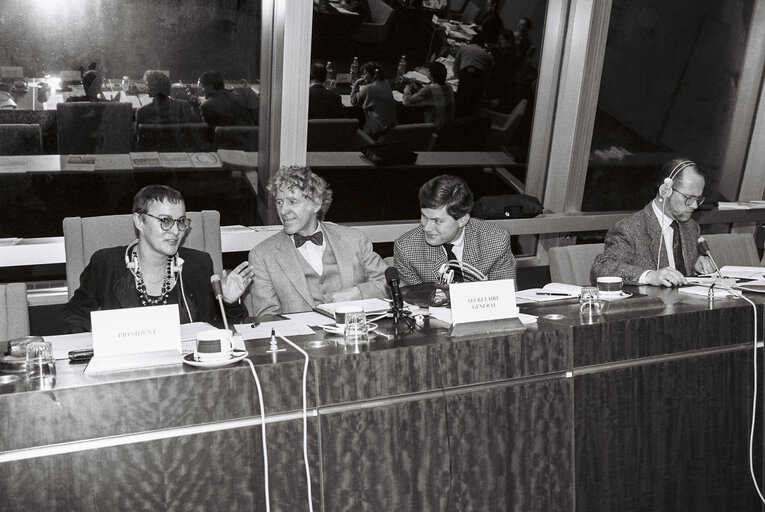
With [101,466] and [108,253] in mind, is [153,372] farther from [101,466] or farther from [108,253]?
[108,253]

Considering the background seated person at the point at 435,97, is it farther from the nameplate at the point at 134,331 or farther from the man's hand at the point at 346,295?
the nameplate at the point at 134,331

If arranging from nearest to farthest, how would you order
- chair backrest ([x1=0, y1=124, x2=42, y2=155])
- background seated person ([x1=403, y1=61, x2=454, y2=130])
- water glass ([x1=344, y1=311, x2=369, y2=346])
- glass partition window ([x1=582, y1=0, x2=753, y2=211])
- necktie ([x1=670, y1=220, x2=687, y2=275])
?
water glass ([x1=344, y1=311, x2=369, y2=346])
necktie ([x1=670, y1=220, x2=687, y2=275])
chair backrest ([x1=0, y1=124, x2=42, y2=155])
background seated person ([x1=403, y1=61, x2=454, y2=130])
glass partition window ([x1=582, y1=0, x2=753, y2=211])

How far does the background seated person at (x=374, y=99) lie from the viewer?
4.93 meters

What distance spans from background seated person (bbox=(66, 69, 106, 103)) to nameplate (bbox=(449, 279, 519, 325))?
2.69 m

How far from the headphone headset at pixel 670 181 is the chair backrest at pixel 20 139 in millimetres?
3124

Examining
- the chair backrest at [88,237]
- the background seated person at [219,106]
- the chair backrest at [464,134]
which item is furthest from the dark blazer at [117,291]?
the chair backrest at [464,134]

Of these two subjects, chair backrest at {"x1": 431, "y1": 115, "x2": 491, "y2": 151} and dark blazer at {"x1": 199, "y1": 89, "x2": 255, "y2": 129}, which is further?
chair backrest at {"x1": 431, "y1": 115, "x2": 491, "y2": 151}

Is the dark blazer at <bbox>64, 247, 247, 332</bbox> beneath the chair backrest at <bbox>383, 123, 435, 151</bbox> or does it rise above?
beneath

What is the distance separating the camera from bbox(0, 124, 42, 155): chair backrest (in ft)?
14.0

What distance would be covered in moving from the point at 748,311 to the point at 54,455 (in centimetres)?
227

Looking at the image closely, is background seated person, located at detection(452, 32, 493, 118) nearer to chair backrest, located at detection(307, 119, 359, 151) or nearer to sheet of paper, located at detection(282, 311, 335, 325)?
chair backrest, located at detection(307, 119, 359, 151)

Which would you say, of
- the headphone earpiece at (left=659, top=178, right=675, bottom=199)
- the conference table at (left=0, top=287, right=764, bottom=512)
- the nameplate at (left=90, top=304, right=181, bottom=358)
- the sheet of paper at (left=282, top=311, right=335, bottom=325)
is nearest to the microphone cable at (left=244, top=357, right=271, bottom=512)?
the conference table at (left=0, top=287, right=764, bottom=512)

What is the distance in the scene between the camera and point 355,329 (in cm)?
236

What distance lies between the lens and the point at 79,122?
4387mm
